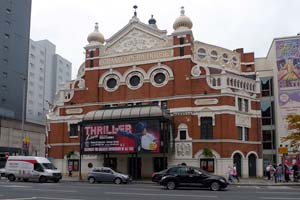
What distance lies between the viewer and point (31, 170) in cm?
3628

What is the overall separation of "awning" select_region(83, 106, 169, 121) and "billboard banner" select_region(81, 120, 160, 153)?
0.67 m

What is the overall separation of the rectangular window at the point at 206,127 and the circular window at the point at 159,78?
6.26 metres

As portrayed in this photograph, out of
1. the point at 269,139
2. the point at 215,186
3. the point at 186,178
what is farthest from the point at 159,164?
the point at 215,186

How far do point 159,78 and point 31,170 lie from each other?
16.6 m

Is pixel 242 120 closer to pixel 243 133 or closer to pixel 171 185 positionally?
pixel 243 133

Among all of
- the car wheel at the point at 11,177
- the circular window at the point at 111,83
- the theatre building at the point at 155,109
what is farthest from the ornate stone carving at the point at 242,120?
the car wheel at the point at 11,177

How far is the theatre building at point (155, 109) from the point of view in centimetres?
4115

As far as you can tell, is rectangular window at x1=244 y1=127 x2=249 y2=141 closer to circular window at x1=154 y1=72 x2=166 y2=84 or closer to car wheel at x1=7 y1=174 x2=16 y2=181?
circular window at x1=154 y1=72 x2=166 y2=84

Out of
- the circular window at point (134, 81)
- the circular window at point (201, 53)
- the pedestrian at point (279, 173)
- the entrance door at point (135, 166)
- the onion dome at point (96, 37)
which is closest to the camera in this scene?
the pedestrian at point (279, 173)

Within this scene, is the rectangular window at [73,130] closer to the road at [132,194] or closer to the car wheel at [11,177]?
the car wheel at [11,177]

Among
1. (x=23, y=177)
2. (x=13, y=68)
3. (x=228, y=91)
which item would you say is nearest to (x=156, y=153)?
(x=228, y=91)

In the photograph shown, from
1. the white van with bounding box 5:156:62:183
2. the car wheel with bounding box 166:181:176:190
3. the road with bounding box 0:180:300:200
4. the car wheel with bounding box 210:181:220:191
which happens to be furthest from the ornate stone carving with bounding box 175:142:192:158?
the road with bounding box 0:180:300:200

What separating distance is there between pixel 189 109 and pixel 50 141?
58.4 ft

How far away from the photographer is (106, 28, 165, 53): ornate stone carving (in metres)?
45.5
